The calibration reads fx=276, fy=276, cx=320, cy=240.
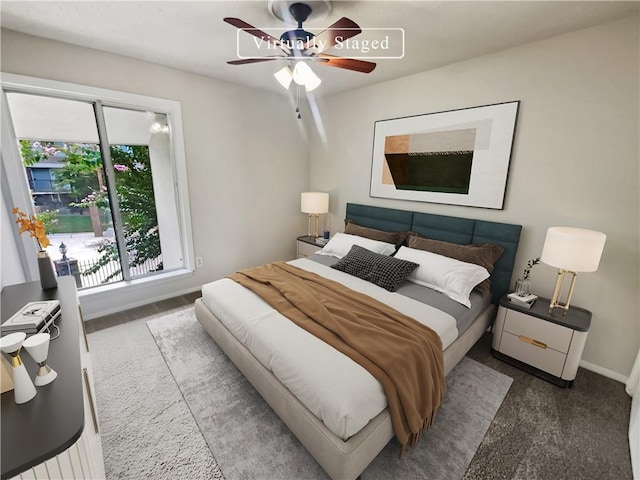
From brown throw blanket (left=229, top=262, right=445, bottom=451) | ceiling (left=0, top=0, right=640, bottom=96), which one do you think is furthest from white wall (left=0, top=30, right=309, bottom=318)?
brown throw blanket (left=229, top=262, right=445, bottom=451)

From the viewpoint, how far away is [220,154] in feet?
11.3

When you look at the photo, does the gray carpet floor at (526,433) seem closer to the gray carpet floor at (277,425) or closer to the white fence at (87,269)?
the gray carpet floor at (277,425)

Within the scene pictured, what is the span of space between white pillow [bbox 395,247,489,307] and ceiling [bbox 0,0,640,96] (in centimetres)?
179

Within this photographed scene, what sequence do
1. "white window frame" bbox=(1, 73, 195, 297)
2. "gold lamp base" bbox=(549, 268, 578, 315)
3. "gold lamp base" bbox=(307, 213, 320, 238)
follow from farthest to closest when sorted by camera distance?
"gold lamp base" bbox=(307, 213, 320, 238), "white window frame" bbox=(1, 73, 195, 297), "gold lamp base" bbox=(549, 268, 578, 315)

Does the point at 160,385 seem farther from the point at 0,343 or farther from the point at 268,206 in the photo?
the point at 268,206

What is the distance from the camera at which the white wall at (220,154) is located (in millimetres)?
2436

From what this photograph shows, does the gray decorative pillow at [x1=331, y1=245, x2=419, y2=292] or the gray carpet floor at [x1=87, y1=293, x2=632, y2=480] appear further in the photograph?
the gray decorative pillow at [x1=331, y1=245, x2=419, y2=292]

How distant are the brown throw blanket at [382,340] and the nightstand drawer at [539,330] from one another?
3.00 ft

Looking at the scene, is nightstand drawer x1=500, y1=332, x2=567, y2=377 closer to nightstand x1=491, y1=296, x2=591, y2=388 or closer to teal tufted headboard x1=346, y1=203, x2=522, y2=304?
nightstand x1=491, y1=296, x2=591, y2=388

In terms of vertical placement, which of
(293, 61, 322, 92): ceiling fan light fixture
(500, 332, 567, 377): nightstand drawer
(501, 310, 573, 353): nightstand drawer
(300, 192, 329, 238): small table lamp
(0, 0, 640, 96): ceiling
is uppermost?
(0, 0, 640, 96): ceiling

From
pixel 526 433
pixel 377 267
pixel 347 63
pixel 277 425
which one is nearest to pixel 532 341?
pixel 526 433

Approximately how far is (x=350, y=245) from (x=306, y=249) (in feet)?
3.28

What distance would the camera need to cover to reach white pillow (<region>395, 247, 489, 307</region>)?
2.28 meters

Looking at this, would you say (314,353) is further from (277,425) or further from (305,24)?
(305,24)
